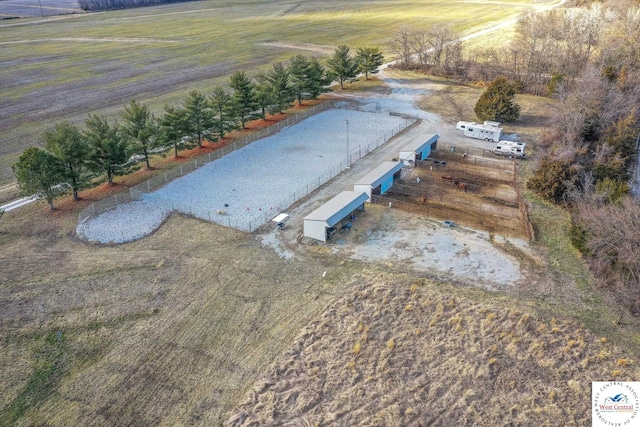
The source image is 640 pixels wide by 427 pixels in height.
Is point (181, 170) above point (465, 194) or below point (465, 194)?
above

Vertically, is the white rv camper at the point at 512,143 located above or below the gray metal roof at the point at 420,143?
below

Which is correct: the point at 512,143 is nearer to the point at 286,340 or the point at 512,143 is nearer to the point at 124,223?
the point at 286,340

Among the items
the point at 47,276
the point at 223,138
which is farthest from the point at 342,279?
the point at 223,138

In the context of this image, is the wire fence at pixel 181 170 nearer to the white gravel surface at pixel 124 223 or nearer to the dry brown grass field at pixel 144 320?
the white gravel surface at pixel 124 223

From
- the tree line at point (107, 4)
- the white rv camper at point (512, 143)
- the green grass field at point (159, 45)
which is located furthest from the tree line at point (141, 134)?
the tree line at point (107, 4)

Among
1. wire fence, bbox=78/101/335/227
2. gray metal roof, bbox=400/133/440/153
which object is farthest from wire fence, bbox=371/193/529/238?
wire fence, bbox=78/101/335/227

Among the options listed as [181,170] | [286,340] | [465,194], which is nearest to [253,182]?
[181,170]
